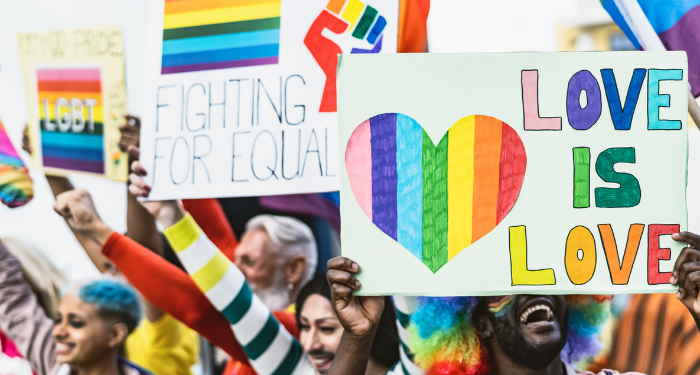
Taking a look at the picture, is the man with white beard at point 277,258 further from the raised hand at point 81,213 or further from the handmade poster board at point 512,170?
the handmade poster board at point 512,170

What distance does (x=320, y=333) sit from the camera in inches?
85.4

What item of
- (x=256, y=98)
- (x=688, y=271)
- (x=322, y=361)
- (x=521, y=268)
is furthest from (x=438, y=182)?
(x=322, y=361)

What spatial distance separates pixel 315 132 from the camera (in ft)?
6.75

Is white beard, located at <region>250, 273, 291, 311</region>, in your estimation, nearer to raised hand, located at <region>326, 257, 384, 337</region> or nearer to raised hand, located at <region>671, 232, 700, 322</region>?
raised hand, located at <region>326, 257, 384, 337</region>

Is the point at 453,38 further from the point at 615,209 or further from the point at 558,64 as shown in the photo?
the point at 615,209

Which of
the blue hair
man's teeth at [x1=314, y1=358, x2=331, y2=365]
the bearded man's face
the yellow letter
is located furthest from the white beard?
the yellow letter

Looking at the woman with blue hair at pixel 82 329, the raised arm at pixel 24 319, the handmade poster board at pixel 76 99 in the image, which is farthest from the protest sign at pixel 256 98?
the raised arm at pixel 24 319

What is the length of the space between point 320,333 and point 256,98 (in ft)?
2.83

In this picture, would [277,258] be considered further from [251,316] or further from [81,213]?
[81,213]

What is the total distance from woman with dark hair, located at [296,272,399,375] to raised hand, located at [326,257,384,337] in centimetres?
68

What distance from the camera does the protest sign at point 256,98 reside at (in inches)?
80.3

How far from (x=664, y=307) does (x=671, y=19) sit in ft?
3.10

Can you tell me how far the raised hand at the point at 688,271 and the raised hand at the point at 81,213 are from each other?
207cm

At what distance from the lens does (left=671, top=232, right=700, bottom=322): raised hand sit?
1.33 metres
